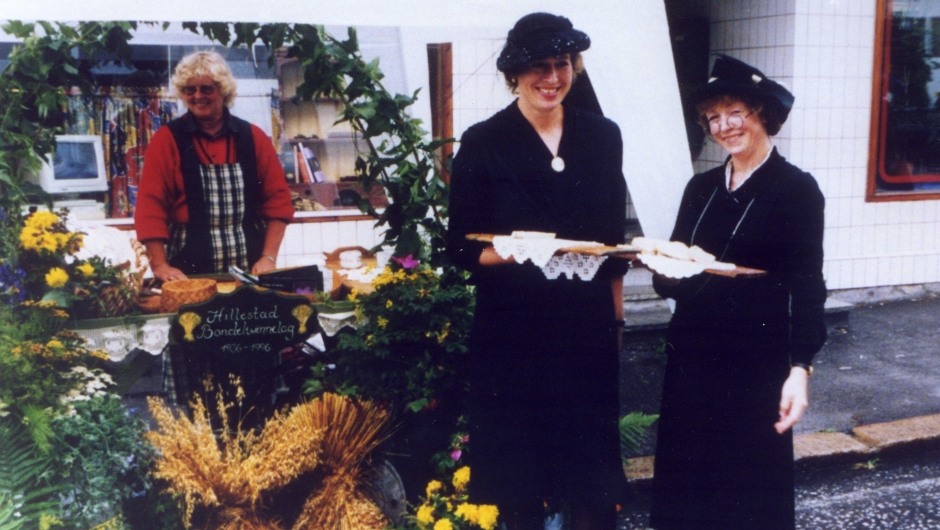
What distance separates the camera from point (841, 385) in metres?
5.00

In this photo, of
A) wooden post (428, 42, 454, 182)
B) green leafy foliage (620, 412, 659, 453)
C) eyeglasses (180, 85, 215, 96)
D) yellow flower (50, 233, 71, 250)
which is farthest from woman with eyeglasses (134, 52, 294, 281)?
green leafy foliage (620, 412, 659, 453)

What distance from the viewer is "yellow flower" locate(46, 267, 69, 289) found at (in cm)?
285

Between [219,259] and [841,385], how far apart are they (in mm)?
3880

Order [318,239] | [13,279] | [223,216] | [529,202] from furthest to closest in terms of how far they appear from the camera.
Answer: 1. [318,239]
2. [223,216]
3. [13,279]
4. [529,202]

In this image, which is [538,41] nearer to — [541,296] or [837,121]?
[541,296]

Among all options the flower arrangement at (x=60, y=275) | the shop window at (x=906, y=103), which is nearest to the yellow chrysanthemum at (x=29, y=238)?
the flower arrangement at (x=60, y=275)

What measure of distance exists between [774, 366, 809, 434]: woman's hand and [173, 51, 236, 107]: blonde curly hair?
2333mm

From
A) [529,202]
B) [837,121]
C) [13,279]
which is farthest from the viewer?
[837,121]

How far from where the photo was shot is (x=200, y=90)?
3.12 meters

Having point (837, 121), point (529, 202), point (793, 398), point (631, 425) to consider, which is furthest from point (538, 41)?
point (837, 121)

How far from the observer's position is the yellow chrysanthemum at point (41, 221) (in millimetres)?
2881

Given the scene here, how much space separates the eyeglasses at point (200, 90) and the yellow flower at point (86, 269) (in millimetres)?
769

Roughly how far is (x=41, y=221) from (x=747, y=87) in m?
2.47

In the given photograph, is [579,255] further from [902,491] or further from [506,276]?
[902,491]
